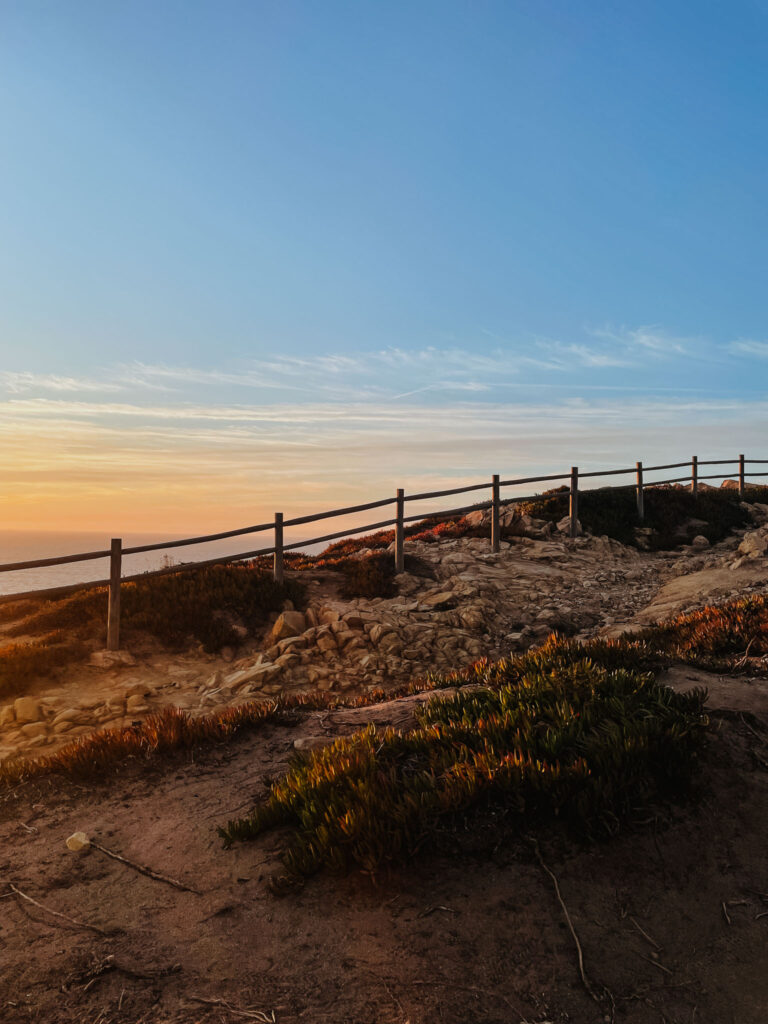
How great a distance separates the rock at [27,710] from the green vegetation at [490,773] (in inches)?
219

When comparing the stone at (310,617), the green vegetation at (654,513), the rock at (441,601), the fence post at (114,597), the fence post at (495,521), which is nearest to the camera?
the fence post at (114,597)

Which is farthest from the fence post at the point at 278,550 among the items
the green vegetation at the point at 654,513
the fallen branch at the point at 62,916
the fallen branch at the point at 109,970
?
the fallen branch at the point at 109,970

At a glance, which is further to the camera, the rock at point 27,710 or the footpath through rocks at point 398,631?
the footpath through rocks at point 398,631

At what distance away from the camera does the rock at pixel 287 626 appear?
12.2 metres

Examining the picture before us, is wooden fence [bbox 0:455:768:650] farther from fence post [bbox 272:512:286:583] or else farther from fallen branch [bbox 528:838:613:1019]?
fallen branch [bbox 528:838:613:1019]

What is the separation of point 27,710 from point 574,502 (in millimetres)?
17008

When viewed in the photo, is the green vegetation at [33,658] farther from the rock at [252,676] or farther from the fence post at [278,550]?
the fence post at [278,550]

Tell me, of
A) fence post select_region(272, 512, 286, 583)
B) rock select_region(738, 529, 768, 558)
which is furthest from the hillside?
rock select_region(738, 529, 768, 558)

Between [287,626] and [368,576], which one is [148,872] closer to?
[287,626]

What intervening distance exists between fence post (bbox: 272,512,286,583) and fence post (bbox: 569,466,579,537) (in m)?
10.7

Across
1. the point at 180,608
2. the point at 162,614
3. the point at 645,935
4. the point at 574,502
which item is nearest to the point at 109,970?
the point at 645,935

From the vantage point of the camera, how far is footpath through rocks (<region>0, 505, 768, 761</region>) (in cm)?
961

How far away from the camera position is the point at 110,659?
443 inches

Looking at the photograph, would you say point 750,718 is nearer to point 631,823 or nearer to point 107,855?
point 631,823
